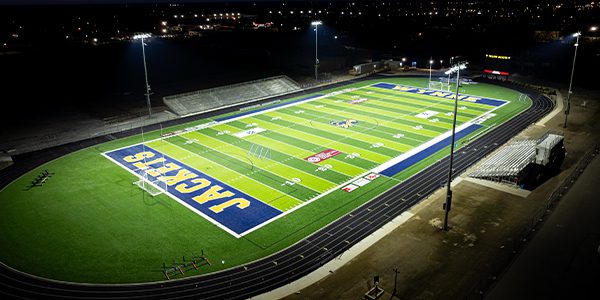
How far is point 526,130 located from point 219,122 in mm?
33512

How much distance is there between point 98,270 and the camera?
21.7 m

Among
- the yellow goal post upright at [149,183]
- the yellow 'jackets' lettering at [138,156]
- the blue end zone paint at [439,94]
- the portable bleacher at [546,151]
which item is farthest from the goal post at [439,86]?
the yellow goal post upright at [149,183]

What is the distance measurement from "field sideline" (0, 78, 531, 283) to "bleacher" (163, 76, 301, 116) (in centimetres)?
532

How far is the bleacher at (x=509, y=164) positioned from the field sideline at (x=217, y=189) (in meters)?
4.59

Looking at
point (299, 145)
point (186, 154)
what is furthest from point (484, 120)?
point (186, 154)

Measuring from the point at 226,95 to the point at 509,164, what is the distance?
124 feet

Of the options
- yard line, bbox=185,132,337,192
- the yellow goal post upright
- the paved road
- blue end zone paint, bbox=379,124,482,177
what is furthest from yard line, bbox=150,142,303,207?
the paved road

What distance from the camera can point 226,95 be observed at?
57.4 meters

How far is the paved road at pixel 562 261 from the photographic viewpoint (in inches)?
725

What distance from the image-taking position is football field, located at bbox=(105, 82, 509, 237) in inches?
1160

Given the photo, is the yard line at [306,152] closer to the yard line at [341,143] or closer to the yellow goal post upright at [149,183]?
the yard line at [341,143]

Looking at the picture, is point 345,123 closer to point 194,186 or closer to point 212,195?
point 194,186

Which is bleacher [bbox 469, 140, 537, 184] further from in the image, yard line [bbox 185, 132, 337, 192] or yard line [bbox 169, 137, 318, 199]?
yard line [bbox 169, 137, 318, 199]

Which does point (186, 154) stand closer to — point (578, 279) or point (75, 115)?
point (75, 115)
